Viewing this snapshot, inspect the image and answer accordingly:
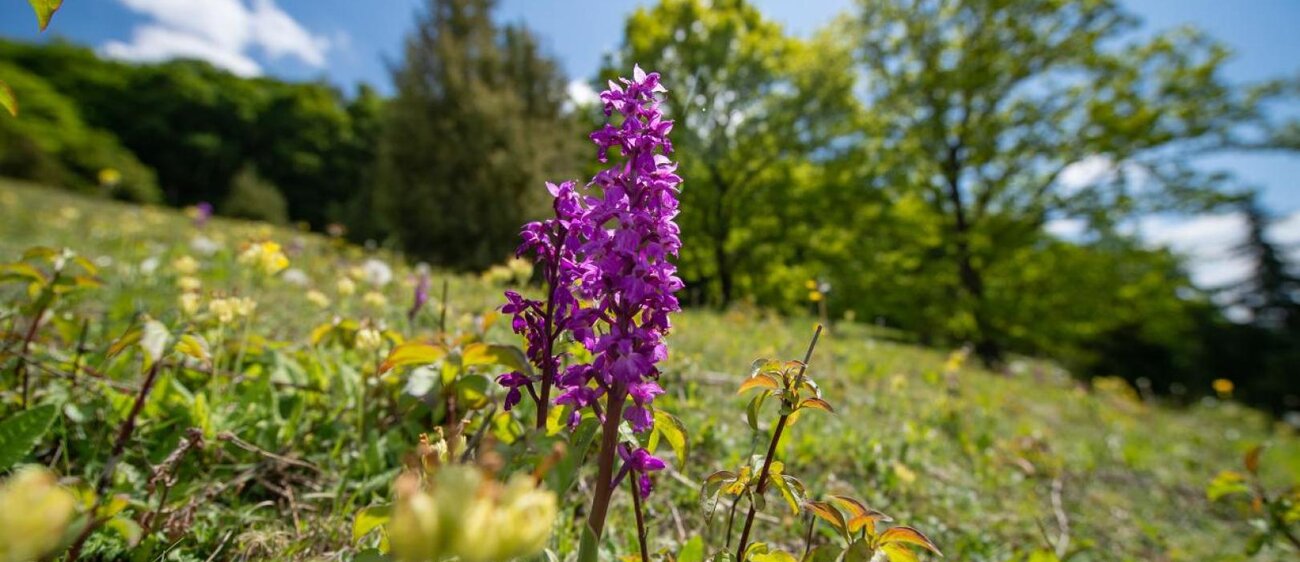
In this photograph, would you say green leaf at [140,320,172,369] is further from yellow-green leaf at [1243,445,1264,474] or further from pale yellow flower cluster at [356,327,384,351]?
yellow-green leaf at [1243,445,1264,474]

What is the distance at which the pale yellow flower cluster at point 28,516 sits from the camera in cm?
38

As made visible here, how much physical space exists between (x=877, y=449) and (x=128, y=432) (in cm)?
246

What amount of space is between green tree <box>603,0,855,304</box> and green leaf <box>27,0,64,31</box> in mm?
10824

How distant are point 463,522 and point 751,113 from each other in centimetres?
1344

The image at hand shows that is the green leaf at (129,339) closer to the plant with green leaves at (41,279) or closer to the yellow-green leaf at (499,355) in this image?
the plant with green leaves at (41,279)

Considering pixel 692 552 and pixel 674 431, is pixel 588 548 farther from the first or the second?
pixel 692 552

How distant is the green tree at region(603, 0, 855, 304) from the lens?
12117 millimetres

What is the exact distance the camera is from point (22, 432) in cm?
118

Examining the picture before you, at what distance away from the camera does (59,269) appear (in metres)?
1.54

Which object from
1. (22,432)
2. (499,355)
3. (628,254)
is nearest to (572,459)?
(499,355)

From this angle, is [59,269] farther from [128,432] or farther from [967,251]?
[967,251]

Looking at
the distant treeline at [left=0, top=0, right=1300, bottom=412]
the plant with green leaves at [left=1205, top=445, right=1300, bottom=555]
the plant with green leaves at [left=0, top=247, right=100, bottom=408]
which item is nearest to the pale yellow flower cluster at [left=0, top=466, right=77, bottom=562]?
the plant with green leaves at [left=0, top=247, right=100, bottom=408]

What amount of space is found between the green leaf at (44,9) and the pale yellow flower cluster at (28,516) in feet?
2.20

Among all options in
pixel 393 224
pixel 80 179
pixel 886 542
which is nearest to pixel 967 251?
Answer: pixel 393 224
